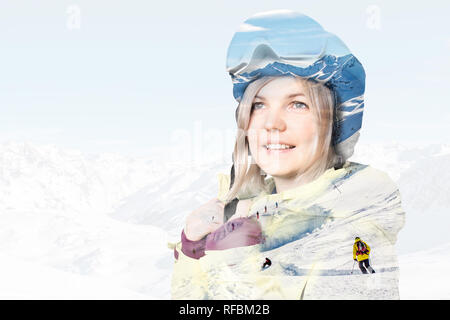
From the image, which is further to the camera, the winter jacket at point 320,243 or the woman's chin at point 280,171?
the woman's chin at point 280,171

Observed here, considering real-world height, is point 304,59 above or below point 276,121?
above

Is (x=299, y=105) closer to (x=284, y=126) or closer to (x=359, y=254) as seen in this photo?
(x=284, y=126)

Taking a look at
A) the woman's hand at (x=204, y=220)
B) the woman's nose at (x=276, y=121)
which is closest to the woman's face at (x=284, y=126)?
the woman's nose at (x=276, y=121)

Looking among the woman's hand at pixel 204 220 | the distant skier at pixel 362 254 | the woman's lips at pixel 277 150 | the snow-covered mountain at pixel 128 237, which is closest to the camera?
the distant skier at pixel 362 254

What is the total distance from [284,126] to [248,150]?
0.84 feet

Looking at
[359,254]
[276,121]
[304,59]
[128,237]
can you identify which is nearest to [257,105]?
[276,121]

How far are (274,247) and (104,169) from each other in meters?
36.5

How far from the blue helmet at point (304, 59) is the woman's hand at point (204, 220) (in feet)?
1.79

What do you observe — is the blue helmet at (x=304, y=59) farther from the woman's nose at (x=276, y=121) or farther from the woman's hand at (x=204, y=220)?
the woman's hand at (x=204, y=220)

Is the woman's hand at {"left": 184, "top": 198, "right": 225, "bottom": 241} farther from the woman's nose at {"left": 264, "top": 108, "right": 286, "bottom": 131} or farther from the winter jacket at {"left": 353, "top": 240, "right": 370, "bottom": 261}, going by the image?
the winter jacket at {"left": 353, "top": 240, "right": 370, "bottom": 261}

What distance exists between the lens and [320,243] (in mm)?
1973

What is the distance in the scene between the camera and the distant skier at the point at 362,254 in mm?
1937

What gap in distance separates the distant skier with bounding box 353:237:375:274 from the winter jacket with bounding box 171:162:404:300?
24 mm

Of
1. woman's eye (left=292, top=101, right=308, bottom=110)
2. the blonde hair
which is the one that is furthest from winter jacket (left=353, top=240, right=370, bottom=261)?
woman's eye (left=292, top=101, right=308, bottom=110)
